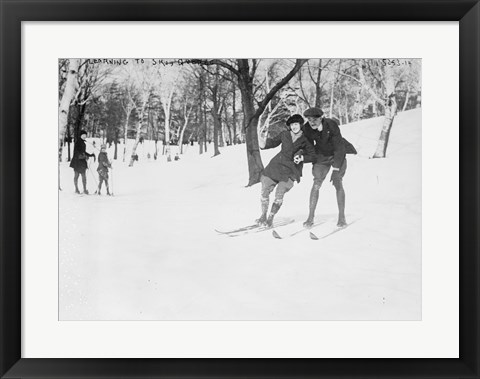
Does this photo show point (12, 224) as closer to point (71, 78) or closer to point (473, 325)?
point (71, 78)

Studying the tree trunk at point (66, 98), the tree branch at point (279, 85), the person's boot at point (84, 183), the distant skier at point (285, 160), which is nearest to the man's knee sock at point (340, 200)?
the distant skier at point (285, 160)

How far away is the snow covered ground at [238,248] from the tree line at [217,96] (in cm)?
10

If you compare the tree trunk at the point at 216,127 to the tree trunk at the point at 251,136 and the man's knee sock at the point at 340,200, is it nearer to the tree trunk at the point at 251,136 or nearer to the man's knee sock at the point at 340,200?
the tree trunk at the point at 251,136

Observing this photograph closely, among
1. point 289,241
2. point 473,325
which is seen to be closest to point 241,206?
point 289,241

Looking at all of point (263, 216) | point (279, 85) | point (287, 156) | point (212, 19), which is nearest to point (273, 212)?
point (263, 216)

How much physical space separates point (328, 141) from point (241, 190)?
52 centimetres

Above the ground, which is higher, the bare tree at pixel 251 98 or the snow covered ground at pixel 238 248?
the bare tree at pixel 251 98

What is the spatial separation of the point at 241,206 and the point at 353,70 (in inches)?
35.3

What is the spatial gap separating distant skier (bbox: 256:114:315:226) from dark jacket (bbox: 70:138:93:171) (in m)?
0.90

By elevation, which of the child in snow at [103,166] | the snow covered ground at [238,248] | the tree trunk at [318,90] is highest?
the tree trunk at [318,90]

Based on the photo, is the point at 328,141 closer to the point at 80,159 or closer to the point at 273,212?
the point at 273,212

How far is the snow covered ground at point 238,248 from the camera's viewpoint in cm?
217

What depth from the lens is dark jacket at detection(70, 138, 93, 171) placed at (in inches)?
87.8

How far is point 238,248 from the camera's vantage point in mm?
2195
